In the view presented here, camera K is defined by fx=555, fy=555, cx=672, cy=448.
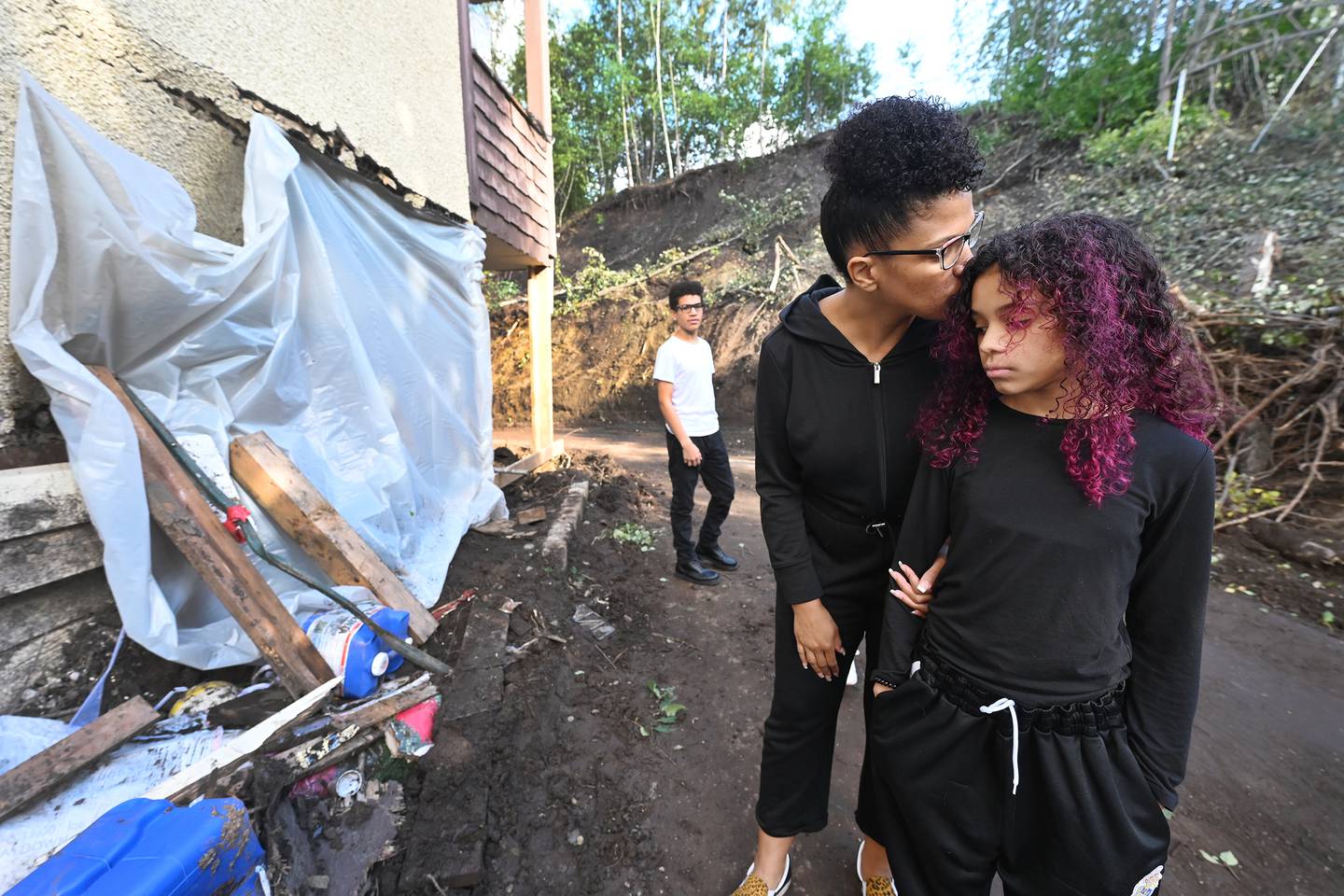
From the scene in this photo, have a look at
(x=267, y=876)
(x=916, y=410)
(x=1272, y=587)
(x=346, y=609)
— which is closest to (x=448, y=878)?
(x=267, y=876)

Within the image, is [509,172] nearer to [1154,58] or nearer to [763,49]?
[1154,58]

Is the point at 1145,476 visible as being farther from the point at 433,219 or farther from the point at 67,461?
the point at 433,219

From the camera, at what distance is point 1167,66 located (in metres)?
11.7

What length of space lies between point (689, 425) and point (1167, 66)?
49.9ft

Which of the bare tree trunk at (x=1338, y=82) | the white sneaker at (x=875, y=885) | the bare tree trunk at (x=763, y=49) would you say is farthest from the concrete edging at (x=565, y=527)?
the bare tree trunk at (x=763, y=49)

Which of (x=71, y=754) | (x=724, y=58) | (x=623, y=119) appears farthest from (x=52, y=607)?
(x=724, y=58)

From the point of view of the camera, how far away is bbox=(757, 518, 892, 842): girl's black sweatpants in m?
1.46

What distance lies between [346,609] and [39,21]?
2207 millimetres

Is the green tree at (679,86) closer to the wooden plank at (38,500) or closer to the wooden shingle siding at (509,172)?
the wooden shingle siding at (509,172)

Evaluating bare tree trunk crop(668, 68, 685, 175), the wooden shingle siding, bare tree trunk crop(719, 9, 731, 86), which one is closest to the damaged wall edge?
the wooden shingle siding

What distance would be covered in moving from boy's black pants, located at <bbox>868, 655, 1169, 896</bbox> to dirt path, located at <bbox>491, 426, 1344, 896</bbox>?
93 centimetres

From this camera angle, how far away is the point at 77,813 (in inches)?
56.0

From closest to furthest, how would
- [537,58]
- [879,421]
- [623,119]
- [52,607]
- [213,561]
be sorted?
[879,421]
[52,607]
[213,561]
[537,58]
[623,119]

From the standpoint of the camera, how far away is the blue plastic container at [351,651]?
2064 mm
